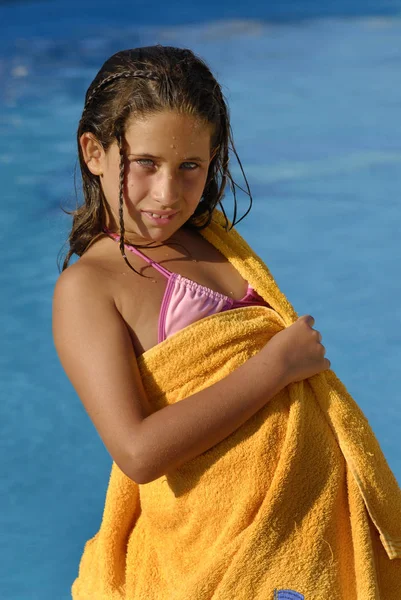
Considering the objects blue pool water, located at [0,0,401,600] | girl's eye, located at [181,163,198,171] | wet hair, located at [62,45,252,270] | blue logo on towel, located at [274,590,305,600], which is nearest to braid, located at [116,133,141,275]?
wet hair, located at [62,45,252,270]

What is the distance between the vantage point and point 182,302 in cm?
161

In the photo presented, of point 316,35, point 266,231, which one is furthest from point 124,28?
point 266,231

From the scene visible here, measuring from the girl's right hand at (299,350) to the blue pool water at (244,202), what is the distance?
140 centimetres

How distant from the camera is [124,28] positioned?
659 cm

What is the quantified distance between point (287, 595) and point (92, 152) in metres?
0.82

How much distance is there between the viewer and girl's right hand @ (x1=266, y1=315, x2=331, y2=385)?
1588 mm

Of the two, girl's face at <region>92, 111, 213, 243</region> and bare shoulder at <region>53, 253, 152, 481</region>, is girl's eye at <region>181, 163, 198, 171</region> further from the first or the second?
bare shoulder at <region>53, 253, 152, 481</region>

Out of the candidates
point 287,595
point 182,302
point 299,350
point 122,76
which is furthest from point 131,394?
point 122,76

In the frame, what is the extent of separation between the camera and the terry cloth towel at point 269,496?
1.55m

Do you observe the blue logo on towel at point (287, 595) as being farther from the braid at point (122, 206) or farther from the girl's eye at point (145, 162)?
the girl's eye at point (145, 162)

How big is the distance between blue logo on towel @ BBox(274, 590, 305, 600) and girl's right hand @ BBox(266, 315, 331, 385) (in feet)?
1.13

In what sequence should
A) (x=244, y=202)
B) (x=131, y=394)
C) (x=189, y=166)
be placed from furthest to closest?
(x=244, y=202) → (x=189, y=166) → (x=131, y=394)

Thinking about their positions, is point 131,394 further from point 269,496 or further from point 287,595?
point 287,595

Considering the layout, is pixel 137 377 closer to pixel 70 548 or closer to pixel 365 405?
pixel 70 548
